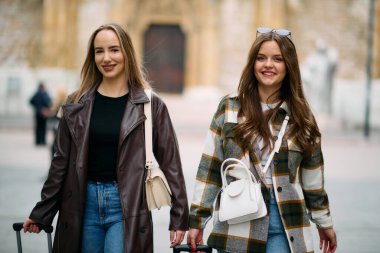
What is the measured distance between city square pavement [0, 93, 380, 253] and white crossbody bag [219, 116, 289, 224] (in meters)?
3.00

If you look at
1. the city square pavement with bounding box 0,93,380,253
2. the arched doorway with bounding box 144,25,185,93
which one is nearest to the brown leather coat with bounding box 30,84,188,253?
A: the city square pavement with bounding box 0,93,380,253

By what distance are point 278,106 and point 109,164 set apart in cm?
95

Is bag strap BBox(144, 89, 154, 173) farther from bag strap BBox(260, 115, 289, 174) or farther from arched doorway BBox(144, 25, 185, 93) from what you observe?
arched doorway BBox(144, 25, 185, 93)

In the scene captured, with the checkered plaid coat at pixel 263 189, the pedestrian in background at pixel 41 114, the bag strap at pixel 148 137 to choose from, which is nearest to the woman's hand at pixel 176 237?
the checkered plaid coat at pixel 263 189

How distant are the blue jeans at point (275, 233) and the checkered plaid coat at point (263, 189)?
37 mm

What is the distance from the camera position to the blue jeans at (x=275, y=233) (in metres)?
3.14

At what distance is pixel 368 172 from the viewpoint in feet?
38.5

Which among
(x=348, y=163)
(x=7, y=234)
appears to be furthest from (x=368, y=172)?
(x=7, y=234)

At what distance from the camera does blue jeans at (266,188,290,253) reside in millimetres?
3143

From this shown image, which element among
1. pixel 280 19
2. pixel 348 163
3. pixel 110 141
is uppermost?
pixel 280 19

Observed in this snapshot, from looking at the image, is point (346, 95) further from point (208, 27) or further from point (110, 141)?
point (110, 141)

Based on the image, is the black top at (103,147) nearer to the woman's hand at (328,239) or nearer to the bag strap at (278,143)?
the bag strap at (278,143)

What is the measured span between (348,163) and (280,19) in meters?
15.8

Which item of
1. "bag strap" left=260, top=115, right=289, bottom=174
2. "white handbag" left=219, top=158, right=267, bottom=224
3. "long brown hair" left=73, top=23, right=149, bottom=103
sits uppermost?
"long brown hair" left=73, top=23, right=149, bottom=103
